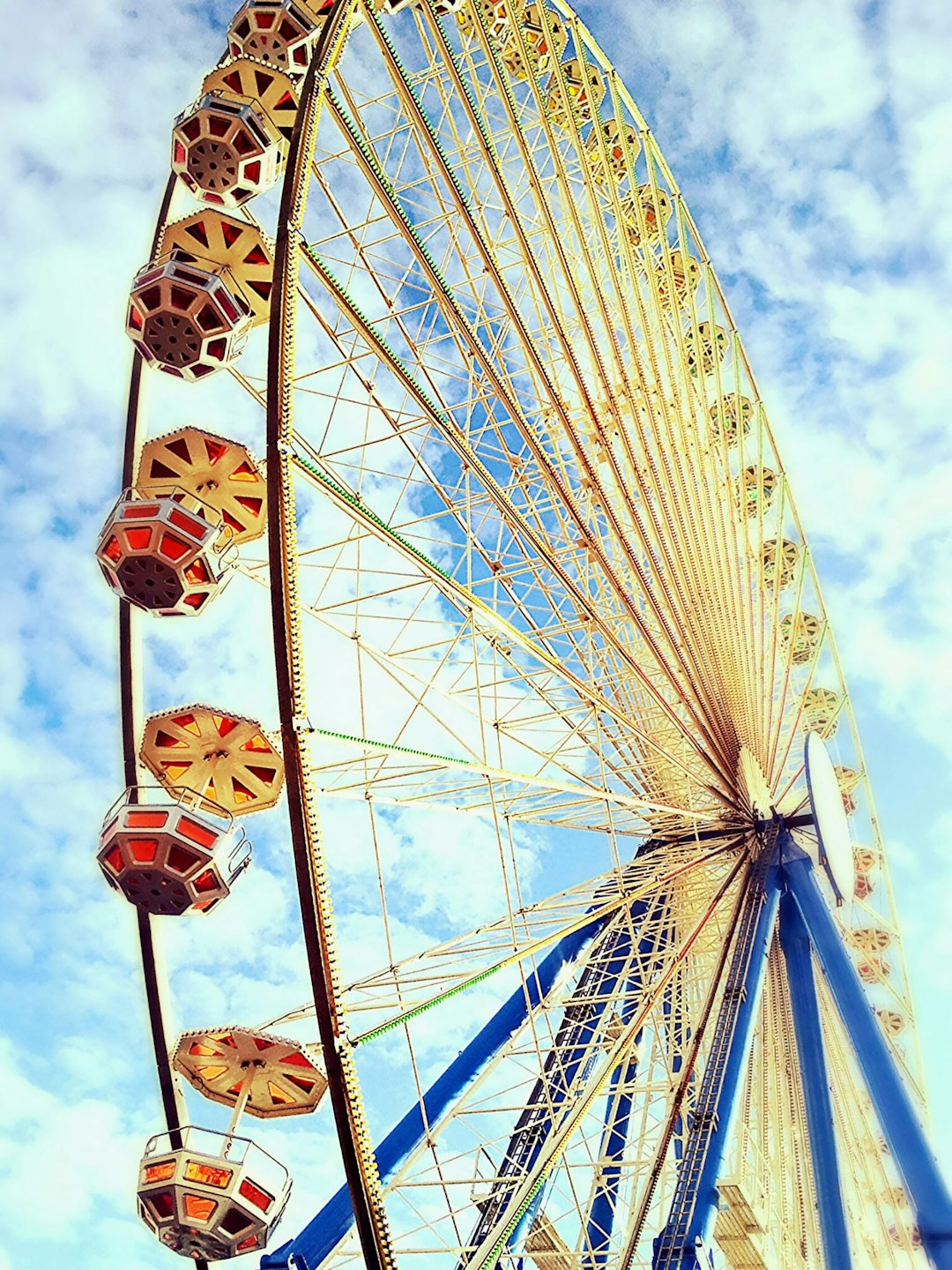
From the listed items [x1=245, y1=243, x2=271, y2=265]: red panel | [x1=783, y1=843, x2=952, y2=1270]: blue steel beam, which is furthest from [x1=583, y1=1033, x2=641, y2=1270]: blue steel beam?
[x1=245, y1=243, x2=271, y2=265]: red panel

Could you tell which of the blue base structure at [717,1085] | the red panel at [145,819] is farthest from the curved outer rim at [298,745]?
the blue base structure at [717,1085]

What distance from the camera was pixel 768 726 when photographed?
18.4 meters

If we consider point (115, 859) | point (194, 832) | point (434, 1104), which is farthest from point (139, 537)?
point (434, 1104)

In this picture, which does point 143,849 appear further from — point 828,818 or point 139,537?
point 828,818

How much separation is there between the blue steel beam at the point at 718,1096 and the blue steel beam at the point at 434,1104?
185cm

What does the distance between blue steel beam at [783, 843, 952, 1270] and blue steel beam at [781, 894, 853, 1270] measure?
0.52 metres

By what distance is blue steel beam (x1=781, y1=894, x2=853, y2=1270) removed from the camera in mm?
10977

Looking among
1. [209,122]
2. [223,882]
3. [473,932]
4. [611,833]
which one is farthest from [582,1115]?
[209,122]

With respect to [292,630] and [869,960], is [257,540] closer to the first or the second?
[292,630]

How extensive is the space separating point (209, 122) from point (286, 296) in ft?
9.74

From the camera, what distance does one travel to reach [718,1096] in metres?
12.0

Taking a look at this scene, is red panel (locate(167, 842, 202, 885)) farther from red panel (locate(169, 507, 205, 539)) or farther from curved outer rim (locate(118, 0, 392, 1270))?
red panel (locate(169, 507, 205, 539))

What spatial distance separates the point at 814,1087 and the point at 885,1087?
1479 mm

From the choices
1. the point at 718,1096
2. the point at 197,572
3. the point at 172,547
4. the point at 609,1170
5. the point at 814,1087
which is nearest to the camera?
the point at 172,547
